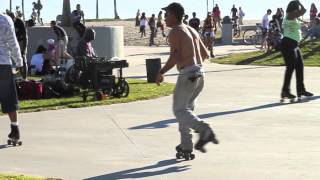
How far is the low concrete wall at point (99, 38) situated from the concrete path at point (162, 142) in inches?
391

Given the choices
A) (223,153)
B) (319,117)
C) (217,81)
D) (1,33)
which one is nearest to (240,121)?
(319,117)

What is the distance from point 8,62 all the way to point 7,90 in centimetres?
33

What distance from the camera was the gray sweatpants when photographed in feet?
24.9

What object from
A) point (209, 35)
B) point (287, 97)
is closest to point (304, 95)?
point (287, 97)

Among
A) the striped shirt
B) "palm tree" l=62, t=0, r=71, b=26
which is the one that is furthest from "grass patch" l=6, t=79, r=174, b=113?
"palm tree" l=62, t=0, r=71, b=26

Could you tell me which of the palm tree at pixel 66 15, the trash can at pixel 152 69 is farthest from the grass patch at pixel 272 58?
the trash can at pixel 152 69

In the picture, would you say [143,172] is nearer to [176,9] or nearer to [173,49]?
[173,49]

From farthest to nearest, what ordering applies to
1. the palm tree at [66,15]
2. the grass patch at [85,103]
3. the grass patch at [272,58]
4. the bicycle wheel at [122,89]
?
1. the palm tree at [66,15]
2. the grass patch at [272,58]
3. the bicycle wheel at [122,89]
4. the grass patch at [85,103]

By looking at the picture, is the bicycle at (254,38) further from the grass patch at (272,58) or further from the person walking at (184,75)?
the person walking at (184,75)

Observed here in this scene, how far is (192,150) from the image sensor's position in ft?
25.2

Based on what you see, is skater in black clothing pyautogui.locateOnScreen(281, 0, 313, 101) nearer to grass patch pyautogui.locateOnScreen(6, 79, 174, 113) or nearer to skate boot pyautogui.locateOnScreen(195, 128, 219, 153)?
grass patch pyautogui.locateOnScreen(6, 79, 174, 113)

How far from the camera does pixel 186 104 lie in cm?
765

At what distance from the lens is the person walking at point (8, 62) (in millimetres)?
8414

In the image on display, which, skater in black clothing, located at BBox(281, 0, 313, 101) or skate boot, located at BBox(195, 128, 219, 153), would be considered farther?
skater in black clothing, located at BBox(281, 0, 313, 101)
